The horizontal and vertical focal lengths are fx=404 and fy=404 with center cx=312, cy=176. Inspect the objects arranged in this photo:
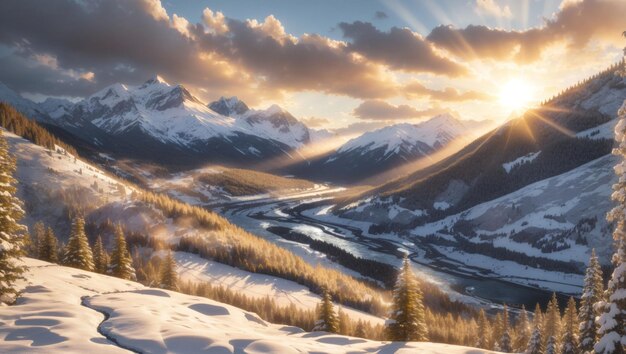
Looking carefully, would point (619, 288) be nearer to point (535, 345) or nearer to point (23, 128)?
point (535, 345)

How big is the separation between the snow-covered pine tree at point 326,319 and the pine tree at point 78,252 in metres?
27.1

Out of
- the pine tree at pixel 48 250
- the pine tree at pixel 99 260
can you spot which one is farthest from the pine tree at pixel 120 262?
the pine tree at pixel 48 250

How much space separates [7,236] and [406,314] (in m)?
26.9

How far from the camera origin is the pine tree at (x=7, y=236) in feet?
61.4

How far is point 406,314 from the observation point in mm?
32156

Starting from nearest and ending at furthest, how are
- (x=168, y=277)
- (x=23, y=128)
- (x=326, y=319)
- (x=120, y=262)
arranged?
(x=326, y=319) → (x=168, y=277) → (x=120, y=262) → (x=23, y=128)

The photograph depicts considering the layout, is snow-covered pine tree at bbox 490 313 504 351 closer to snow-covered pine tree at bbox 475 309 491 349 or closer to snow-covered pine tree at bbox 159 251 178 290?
snow-covered pine tree at bbox 475 309 491 349

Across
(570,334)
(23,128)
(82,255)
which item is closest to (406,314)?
(570,334)

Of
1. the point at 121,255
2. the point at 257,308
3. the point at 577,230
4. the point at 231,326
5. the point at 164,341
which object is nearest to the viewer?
the point at 164,341

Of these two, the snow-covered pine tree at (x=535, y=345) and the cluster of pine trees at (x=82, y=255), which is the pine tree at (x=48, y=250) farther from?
the snow-covered pine tree at (x=535, y=345)

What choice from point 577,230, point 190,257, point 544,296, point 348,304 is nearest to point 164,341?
point 348,304

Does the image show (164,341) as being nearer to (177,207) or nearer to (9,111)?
(177,207)

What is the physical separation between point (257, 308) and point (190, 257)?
1275 inches

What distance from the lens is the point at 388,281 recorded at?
369 ft
